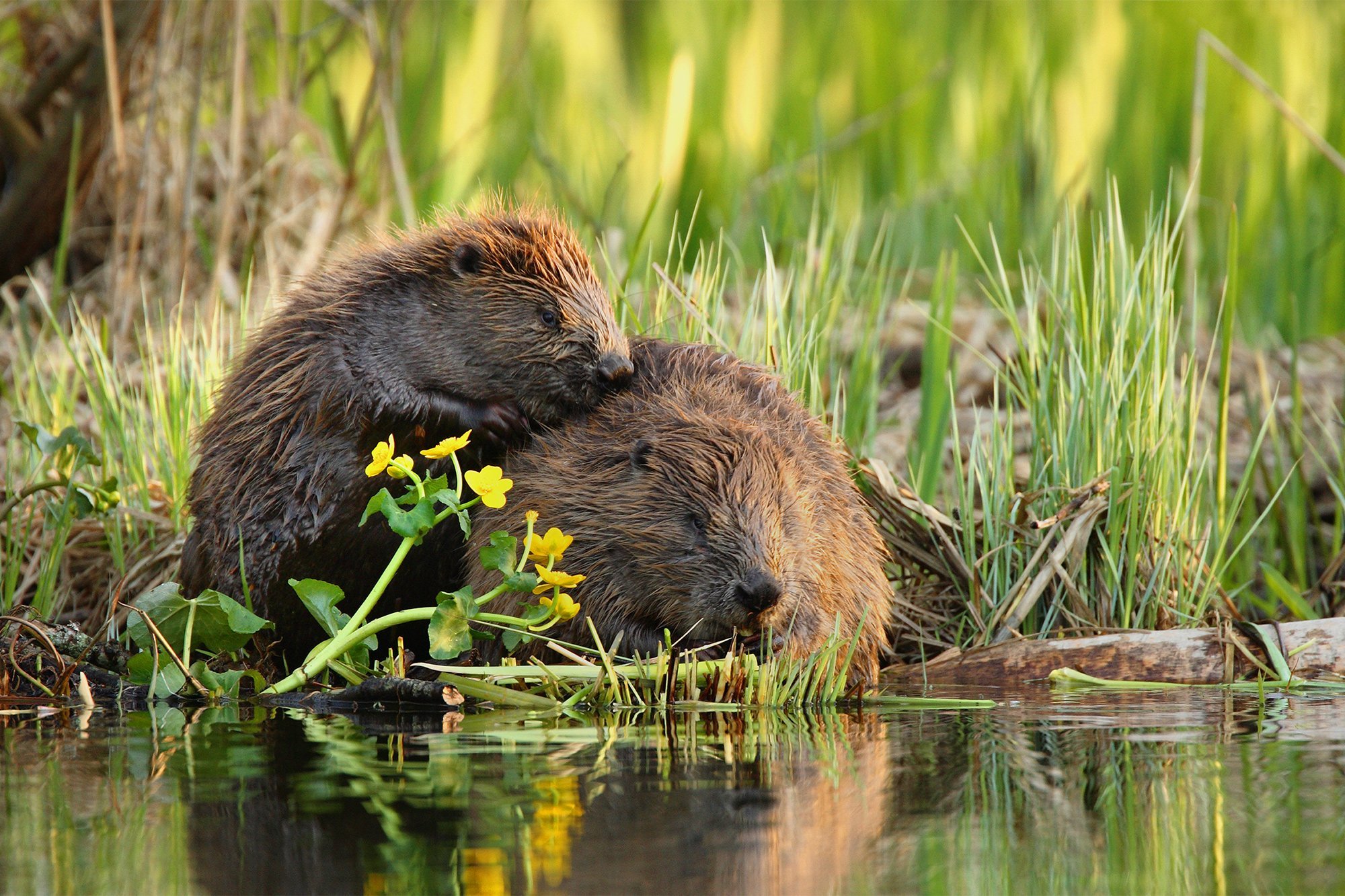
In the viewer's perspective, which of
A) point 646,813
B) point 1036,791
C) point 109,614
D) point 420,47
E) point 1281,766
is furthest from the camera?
point 420,47

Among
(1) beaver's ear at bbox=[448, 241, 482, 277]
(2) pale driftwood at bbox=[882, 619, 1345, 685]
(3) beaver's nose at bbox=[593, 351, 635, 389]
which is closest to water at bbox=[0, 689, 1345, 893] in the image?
(2) pale driftwood at bbox=[882, 619, 1345, 685]

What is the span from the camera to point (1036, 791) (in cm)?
197

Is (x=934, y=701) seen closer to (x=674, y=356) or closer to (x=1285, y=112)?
(x=674, y=356)

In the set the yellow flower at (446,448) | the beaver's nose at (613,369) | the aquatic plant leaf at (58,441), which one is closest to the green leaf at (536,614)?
the yellow flower at (446,448)

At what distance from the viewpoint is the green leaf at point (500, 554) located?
9.54 ft

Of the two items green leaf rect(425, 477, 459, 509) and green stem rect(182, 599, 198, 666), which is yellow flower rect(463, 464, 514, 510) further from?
green stem rect(182, 599, 198, 666)

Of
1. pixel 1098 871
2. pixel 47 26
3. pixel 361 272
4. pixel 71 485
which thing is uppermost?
pixel 47 26

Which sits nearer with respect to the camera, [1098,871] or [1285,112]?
[1098,871]

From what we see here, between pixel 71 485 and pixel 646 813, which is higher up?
pixel 71 485

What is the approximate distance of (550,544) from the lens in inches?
115

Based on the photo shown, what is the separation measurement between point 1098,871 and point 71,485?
2.83 meters

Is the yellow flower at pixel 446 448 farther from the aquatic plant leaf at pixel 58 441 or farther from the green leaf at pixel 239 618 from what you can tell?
the aquatic plant leaf at pixel 58 441

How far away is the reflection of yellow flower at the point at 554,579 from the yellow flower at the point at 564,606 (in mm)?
24

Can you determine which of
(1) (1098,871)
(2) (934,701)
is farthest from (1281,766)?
(2) (934,701)
